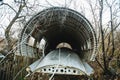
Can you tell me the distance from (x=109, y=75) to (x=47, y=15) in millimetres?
3383

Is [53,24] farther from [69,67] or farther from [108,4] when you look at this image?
[69,67]

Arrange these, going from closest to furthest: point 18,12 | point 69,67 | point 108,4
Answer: point 69,67, point 108,4, point 18,12

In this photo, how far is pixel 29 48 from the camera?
9.09m

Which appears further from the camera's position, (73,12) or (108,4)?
(108,4)

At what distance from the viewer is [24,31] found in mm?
8195

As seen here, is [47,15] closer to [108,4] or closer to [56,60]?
[56,60]

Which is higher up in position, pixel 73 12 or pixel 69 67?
pixel 73 12

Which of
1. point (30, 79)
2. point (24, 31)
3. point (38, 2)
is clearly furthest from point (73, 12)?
point (38, 2)

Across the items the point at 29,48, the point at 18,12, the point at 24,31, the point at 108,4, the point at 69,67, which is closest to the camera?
the point at 69,67

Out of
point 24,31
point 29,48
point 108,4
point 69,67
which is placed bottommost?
point 69,67

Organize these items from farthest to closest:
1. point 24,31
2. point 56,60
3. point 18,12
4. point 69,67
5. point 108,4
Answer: point 18,12, point 108,4, point 24,31, point 56,60, point 69,67

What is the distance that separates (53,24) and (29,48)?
5.90 feet

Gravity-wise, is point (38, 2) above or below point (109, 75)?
above

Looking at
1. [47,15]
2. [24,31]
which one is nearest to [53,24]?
[47,15]
